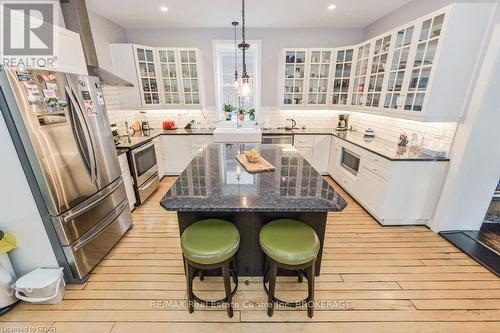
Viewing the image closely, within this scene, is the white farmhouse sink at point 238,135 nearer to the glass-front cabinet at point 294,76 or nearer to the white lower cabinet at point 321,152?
the glass-front cabinet at point 294,76

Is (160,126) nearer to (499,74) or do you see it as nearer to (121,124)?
(121,124)

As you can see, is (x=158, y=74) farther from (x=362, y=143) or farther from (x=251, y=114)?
(x=362, y=143)

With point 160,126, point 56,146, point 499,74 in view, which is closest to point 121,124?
point 160,126

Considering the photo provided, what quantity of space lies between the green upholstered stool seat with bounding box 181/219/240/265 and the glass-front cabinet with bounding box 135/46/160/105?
333 centimetres

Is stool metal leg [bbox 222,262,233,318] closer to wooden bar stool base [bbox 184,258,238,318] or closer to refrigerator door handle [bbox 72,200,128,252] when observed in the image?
wooden bar stool base [bbox 184,258,238,318]

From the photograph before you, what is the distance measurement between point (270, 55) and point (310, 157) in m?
2.20

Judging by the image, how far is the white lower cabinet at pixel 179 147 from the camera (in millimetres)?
4117

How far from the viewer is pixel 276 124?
4.67m

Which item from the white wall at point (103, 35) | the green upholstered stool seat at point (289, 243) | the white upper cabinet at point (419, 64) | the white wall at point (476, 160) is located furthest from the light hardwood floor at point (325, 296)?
A: the white wall at point (103, 35)

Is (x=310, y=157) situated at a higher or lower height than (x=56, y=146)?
lower

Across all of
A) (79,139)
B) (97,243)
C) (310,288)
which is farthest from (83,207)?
(310,288)

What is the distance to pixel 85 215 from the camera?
1905 millimetres

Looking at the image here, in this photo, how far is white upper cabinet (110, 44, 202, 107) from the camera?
3670 millimetres

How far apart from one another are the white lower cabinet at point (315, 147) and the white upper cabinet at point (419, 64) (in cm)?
77
